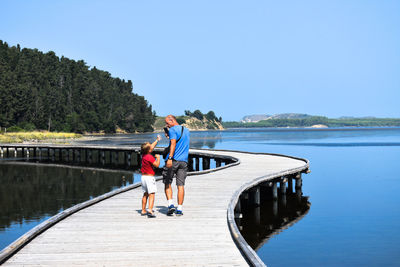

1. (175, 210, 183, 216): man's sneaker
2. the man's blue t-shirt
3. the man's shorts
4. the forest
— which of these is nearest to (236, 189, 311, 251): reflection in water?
(175, 210, 183, 216): man's sneaker

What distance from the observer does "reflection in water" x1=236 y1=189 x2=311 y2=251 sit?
1587 centimetres

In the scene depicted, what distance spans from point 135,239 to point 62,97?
132m

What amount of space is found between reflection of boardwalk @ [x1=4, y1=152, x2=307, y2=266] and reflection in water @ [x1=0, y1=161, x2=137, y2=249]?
5.10 metres

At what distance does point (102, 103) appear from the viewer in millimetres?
157000

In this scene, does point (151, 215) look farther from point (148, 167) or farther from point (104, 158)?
point (104, 158)

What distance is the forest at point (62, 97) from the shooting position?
10456 centimetres

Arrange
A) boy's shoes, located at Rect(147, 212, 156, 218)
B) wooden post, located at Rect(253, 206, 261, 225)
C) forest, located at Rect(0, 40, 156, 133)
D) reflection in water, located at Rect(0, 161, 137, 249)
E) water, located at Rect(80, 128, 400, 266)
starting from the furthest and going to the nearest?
forest, located at Rect(0, 40, 156, 133)
reflection in water, located at Rect(0, 161, 137, 249)
wooden post, located at Rect(253, 206, 261, 225)
water, located at Rect(80, 128, 400, 266)
boy's shoes, located at Rect(147, 212, 156, 218)

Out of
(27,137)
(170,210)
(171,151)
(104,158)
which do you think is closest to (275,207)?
(170,210)

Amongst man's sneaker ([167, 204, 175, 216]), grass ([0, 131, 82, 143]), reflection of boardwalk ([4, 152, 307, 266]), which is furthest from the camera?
grass ([0, 131, 82, 143])

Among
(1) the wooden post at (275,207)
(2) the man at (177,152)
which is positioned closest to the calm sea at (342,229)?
(1) the wooden post at (275,207)

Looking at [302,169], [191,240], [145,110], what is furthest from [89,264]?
[145,110]

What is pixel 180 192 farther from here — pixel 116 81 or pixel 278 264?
pixel 116 81

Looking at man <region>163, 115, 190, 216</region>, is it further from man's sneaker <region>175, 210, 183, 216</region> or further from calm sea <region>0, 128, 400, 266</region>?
calm sea <region>0, 128, 400, 266</region>

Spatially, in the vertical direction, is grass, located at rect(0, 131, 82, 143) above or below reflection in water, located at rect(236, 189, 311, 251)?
above
